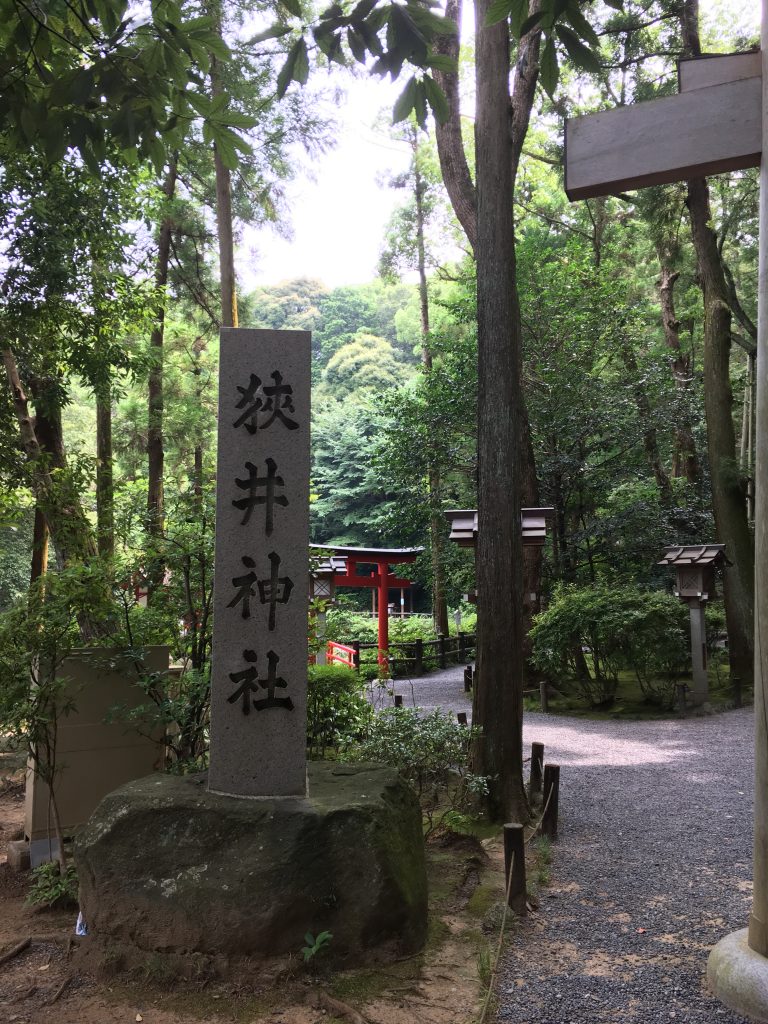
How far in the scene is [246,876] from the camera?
331 cm

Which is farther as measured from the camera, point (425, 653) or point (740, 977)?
point (425, 653)

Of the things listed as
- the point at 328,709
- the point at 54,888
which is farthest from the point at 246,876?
the point at 328,709

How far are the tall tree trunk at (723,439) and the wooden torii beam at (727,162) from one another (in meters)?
9.92

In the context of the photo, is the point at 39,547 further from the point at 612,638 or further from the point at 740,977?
the point at 740,977

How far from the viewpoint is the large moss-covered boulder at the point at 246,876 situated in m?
3.28

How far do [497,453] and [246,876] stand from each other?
3507 millimetres

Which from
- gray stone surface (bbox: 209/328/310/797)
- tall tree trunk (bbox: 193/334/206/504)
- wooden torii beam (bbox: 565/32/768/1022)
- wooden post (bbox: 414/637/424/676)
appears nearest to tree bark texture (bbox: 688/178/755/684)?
wooden post (bbox: 414/637/424/676)

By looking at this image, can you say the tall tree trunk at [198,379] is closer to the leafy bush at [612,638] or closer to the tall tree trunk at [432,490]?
the tall tree trunk at [432,490]

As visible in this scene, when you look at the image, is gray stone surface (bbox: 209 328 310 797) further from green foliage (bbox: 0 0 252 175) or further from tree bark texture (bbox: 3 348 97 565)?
tree bark texture (bbox: 3 348 97 565)

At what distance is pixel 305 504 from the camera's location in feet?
13.6

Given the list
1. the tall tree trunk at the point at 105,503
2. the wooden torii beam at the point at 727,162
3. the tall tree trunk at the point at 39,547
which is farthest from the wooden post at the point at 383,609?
the wooden torii beam at the point at 727,162

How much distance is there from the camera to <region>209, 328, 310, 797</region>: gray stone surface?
12.6 ft

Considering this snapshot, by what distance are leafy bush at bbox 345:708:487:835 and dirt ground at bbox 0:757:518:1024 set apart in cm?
126

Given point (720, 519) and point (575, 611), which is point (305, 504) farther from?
point (720, 519)
